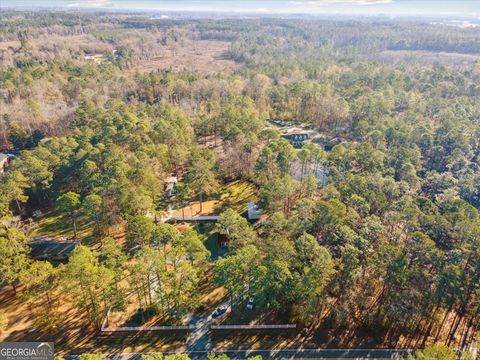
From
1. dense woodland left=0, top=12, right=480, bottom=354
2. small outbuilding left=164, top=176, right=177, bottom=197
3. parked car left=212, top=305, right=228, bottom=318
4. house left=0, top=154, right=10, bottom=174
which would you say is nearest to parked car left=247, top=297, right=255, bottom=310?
dense woodland left=0, top=12, right=480, bottom=354

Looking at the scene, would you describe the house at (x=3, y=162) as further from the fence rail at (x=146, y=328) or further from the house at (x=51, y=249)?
the fence rail at (x=146, y=328)

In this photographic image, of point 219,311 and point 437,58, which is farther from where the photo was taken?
point 437,58

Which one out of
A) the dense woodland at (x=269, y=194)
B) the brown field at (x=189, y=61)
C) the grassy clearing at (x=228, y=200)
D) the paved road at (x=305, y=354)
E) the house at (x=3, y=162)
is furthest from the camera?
the brown field at (x=189, y=61)

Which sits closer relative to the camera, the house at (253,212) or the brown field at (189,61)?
the house at (253,212)

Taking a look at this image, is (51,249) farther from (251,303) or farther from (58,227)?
(251,303)

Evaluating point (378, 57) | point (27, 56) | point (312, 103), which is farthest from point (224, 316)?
point (378, 57)

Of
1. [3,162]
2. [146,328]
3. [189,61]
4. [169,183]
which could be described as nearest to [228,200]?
[169,183]

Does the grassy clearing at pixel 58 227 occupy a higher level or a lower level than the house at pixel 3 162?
lower

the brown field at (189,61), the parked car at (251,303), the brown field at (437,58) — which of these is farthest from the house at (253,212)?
the brown field at (437,58)
